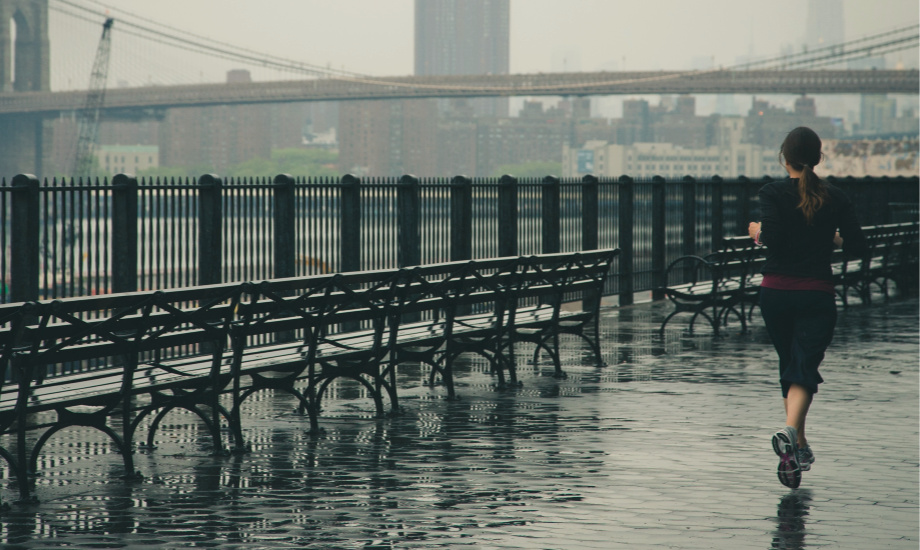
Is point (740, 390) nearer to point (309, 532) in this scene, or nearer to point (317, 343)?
point (317, 343)

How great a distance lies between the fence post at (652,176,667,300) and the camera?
17.0 m

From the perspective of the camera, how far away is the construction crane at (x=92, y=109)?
8100 cm

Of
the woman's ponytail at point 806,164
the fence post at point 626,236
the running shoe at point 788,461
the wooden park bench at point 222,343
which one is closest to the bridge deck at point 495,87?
the fence post at point 626,236

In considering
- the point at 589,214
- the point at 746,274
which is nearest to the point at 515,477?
the point at 746,274

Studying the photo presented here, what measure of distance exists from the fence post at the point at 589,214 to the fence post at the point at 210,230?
660 cm

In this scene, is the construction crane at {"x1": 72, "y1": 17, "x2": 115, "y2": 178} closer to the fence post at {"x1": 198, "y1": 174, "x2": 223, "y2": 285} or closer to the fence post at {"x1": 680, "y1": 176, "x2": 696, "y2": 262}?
the fence post at {"x1": 680, "y1": 176, "x2": 696, "y2": 262}

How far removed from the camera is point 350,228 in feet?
38.0

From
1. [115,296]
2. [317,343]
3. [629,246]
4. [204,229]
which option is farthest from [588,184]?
[115,296]

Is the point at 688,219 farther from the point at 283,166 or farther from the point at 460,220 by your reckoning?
the point at 283,166

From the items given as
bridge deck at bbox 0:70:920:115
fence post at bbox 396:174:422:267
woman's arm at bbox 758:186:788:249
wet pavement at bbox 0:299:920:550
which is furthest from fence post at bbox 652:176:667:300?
bridge deck at bbox 0:70:920:115

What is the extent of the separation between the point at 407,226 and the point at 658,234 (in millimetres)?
5864

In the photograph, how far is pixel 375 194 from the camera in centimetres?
1223

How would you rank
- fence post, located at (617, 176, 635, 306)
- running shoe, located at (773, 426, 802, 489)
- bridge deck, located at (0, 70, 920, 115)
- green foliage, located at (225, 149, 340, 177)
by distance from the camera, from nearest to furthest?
running shoe, located at (773, 426, 802, 489) < fence post, located at (617, 176, 635, 306) < bridge deck, located at (0, 70, 920, 115) < green foliage, located at (225, 149, 340, 177)

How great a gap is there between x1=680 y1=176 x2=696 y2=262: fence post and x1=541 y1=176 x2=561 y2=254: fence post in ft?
12.0
